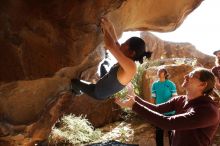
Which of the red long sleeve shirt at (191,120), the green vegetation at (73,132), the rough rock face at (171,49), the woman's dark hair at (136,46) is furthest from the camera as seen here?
the rough rock face at (171,49)

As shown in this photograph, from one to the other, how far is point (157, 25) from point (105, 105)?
6.66m

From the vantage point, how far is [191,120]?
312cm

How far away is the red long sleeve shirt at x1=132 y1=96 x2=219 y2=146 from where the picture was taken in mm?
3145

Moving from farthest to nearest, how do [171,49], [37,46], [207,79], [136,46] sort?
[171,49] < [136,46] < [37,46] < [207,79]

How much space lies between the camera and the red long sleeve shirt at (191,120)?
3145 millimetres

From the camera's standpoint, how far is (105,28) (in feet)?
12.6

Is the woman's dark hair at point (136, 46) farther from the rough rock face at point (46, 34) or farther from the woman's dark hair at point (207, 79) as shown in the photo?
the woman's dark hair at point (207, 79)

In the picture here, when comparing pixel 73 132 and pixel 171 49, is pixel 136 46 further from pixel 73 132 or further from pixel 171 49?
pixel 171 49

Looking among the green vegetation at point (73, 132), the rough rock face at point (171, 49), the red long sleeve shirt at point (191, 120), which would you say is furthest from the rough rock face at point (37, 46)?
the rough rock face at point (171, 49)

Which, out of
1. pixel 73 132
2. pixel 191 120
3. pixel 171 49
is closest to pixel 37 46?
pixel 191 120

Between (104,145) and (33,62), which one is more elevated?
(33,62)

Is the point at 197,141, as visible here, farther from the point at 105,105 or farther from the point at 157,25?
the point at 105,105

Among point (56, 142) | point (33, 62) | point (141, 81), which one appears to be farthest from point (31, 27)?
point (141, 81)

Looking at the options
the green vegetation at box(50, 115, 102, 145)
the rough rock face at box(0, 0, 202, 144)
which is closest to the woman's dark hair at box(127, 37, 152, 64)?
the rough rock face at box(0, 0, 202, 144)
